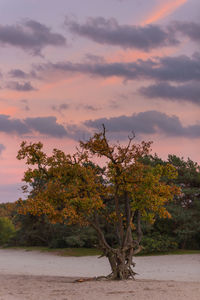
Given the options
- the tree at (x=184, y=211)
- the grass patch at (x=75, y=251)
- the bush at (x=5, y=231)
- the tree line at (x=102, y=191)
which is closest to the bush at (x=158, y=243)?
the tree at (x=184, y=211)

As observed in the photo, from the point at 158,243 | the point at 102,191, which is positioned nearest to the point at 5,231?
the point at 158,243

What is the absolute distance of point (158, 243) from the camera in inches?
1417

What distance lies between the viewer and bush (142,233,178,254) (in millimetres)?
36031

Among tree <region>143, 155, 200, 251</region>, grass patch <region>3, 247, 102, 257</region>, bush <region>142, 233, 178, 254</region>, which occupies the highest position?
tree <region>143, 155, 200, 251</region>

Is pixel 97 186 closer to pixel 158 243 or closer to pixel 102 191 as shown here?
pixel 102 191

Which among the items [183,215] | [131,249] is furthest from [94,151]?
[183,215]

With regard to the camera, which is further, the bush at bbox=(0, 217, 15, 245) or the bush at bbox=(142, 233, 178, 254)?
the bush at bbox=(0, 217, 15, 245)

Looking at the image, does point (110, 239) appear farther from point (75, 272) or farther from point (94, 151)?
point (94, 151)

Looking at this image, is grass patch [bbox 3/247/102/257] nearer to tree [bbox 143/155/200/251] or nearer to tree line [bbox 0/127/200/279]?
tree [bbox 143/155/200/251]

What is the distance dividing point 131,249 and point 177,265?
1081 centimetres

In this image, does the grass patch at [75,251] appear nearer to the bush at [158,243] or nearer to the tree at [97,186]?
the bush at [158,243]

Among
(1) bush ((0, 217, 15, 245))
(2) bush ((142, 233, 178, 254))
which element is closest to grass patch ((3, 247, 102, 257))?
(2) bush ((142, 233, 178, 254))

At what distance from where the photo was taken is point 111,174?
751 inches

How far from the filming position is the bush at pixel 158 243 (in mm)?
36031
